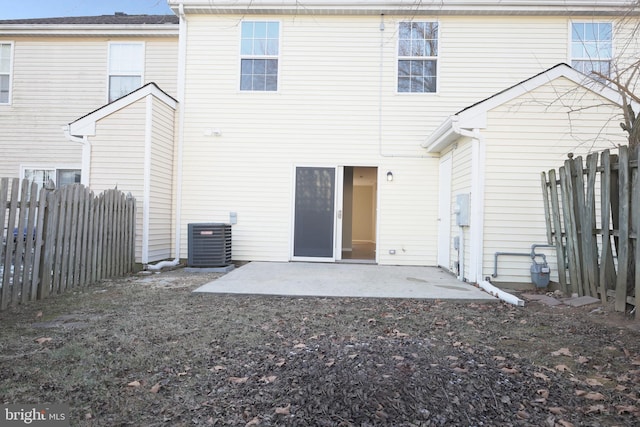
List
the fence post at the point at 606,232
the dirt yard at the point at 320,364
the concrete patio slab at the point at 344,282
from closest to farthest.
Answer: the dirt yard at the point at 320,364, the fence post at the point at 606,232, the concrete patio slab at the point at 344,282

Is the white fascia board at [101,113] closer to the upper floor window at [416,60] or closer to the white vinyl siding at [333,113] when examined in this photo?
the white vinyl siding at [333,113]

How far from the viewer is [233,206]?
324 inches

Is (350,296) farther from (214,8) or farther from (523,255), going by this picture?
(214,8)

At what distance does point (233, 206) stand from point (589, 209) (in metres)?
6.32

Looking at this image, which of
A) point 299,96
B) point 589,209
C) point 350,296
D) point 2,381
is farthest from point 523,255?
point 2,381

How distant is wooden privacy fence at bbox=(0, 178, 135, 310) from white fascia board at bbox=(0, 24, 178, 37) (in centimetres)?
503

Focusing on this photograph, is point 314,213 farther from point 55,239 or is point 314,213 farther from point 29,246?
point 29,246

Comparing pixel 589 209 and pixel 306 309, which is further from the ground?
pixel 589 209

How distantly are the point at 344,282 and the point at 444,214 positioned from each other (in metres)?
2.81

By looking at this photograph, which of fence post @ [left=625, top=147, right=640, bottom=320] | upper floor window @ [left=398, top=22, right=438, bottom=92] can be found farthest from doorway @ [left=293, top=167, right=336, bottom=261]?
fence post @ [left=625, top=147, right=640, bottom=320]

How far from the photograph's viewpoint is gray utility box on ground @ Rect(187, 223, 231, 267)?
714 centimetres

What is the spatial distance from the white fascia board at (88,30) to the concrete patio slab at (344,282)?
617cm

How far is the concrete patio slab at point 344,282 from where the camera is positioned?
519 centimetres

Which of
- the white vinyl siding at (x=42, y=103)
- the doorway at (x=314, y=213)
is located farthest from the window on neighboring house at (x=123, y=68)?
the doorway at (x=314, y=213)
